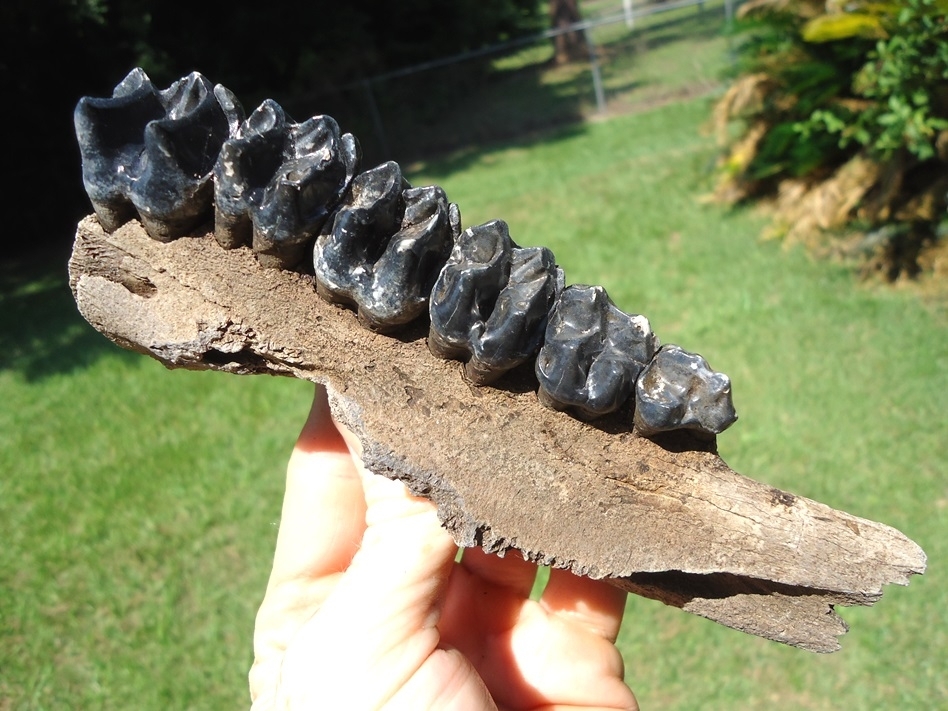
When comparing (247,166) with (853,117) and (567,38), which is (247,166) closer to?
(853,117)

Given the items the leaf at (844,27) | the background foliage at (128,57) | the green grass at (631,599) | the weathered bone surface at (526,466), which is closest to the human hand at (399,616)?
the weathered bone surface at (526,466)

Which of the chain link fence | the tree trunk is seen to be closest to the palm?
the chain link fence

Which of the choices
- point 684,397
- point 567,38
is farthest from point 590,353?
point 567,38

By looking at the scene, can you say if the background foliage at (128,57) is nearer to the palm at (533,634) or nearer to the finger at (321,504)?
the finger at (321,504)

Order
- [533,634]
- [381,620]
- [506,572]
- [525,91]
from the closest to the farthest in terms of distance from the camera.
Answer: [381,620], [533,634], [506,572], [525,91]

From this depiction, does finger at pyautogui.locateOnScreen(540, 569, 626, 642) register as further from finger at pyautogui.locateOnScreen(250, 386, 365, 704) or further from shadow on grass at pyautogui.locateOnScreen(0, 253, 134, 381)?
shadow on grass at pyautogui.locateOnScreen(0, 253, 134, 381)
